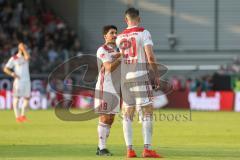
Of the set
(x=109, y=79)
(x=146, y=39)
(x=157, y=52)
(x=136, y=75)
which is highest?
(x=146, y=39)

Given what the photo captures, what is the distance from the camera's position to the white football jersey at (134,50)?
14008 millimetres

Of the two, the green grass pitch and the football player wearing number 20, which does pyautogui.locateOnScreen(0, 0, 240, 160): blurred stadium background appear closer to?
the green grass pitch

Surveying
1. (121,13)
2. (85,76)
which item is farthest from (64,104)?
(121,13)

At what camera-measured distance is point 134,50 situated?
14.1 m

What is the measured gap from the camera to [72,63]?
37875mm

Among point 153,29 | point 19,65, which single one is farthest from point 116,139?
point 153,29

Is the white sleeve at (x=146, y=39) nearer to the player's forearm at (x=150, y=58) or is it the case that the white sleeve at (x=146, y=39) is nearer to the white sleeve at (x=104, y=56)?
the player's forearm at (x=150, y=58)

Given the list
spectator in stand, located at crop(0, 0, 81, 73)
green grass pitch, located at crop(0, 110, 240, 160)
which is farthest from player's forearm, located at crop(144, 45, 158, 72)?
spectator in stand, located at crop(0, 0, 81, 73)

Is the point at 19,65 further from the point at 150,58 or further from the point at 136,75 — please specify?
the point at 150,58

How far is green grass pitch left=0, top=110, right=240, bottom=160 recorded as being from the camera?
48.7 ft

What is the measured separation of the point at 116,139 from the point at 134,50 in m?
5.66

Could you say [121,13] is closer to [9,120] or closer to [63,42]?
[63,42]

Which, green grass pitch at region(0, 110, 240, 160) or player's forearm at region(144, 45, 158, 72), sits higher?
player's forearm at region(144, 45, 158, 72)

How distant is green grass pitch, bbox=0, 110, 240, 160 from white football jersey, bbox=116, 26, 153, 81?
1490 mm
